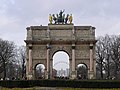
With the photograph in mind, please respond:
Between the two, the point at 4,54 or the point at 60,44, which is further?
the point at 4,54

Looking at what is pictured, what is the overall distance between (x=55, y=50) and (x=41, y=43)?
3.04 metres

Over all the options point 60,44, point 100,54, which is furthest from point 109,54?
point 60,44

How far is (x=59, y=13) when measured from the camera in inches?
2815

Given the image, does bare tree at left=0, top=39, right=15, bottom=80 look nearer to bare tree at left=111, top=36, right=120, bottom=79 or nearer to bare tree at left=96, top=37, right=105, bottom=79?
bare tree at left=96, top=37, right=105, bottom=79

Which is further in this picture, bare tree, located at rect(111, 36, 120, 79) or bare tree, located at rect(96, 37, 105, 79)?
bare tree, located at rect(96, 37, 105, 79)

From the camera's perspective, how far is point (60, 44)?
228 ft

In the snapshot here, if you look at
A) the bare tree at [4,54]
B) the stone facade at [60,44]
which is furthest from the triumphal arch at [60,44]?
the bare tree at [4,54]

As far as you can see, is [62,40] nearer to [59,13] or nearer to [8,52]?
[59,13]

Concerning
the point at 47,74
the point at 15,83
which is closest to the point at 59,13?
the point at 47,74

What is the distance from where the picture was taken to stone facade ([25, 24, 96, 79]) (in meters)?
68.6

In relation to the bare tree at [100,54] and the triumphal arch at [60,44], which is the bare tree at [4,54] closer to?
the triumphal arch at [60,44]

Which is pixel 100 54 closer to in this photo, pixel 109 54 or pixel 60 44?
pixel 109 54

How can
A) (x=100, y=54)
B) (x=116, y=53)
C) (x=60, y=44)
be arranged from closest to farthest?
(x=60, y=44) < (x=116, y=53) < (x=100, y=54)

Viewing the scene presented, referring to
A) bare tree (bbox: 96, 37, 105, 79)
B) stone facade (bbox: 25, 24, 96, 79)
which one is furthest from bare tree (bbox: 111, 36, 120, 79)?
stone facade (bbox: 25, 24, 96, 79)
